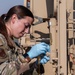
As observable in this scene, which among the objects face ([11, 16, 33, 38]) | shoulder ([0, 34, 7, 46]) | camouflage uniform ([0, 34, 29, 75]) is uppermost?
face ([11, 16, 33, 38])

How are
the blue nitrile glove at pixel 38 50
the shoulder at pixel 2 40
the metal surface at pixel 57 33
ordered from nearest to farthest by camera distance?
the shoulder at pixel 2 40 → the blue nitrile glove at pixel 38 50 → the metal surface at pixel 57 33

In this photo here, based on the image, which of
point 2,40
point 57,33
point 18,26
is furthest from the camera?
point 57,33

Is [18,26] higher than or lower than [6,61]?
higher

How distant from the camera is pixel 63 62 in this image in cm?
210

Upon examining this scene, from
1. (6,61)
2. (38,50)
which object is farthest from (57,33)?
(6,61)

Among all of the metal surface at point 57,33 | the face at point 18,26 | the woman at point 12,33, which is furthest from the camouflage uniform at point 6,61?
the metal surface at point 57,33

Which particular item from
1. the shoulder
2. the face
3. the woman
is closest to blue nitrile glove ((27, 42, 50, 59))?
the woman

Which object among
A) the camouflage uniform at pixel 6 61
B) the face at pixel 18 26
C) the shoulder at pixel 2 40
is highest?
the face at pixel 18 26

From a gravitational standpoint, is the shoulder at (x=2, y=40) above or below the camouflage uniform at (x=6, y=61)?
above

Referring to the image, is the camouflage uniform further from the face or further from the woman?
the face

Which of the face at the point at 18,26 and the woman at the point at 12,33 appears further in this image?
the face at the point at 18,26

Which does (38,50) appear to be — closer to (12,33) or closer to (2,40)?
(12,33)

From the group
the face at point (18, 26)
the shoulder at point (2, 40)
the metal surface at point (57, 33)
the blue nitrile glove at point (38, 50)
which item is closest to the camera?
the shoulder at point (2, 40)

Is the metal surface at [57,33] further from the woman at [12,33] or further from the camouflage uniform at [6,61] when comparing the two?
the camouflage uniform at [6,61]
